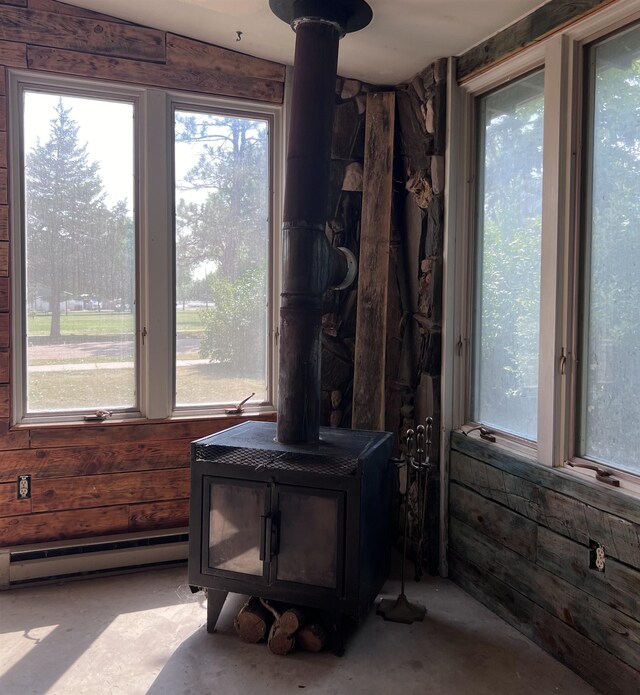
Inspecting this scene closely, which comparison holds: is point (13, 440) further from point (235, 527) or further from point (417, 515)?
point (417, 515)

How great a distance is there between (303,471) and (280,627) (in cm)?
61

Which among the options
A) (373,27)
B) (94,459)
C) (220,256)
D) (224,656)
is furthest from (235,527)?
(373,27)

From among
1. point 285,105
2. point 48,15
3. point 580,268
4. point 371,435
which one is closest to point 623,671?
point 371,435

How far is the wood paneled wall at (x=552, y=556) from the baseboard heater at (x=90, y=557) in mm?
1390

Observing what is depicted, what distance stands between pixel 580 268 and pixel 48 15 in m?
2.58

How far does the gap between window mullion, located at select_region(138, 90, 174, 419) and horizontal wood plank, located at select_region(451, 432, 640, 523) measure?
147cm

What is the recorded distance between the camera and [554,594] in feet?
7.14

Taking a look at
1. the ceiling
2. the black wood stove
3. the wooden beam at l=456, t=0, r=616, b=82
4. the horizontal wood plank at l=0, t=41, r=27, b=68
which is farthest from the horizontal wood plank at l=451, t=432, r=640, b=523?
the horizontal wood plank at l=0, t=41, r=27, b=68

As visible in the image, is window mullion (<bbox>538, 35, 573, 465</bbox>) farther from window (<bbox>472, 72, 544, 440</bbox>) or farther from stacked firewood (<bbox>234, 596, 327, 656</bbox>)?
stacked firewood (<bbox>234, 596, 327, 656</bbox>)

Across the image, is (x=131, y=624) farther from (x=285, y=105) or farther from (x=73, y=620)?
(x=285, y=105)

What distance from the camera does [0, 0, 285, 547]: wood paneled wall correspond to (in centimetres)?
269

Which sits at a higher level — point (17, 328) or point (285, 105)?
point (285, 105)

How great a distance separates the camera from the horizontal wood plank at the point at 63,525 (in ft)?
9.03

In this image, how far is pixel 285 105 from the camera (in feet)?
10.0
